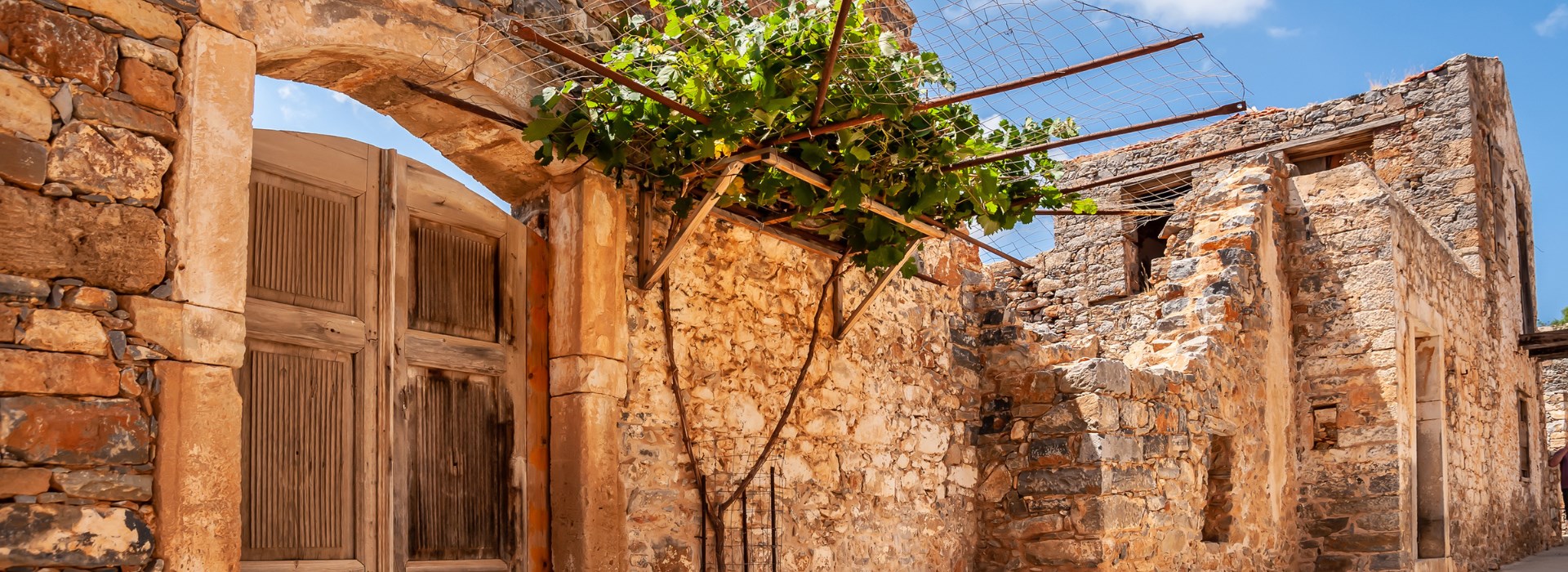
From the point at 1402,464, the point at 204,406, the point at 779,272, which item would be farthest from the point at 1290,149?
the point at 204,406

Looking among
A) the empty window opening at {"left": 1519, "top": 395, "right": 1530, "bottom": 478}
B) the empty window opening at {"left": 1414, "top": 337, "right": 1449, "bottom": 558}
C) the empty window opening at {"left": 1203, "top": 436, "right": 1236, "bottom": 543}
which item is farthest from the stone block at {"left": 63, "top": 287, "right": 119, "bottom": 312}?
the empty window opening at {"left": 1519, "top": 395, "right": 1530, "bottom": 478}

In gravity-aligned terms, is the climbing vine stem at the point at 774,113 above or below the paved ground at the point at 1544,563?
above

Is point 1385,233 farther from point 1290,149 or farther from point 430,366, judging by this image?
point 430,366

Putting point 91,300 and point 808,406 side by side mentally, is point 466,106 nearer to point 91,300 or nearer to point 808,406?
point 91,300

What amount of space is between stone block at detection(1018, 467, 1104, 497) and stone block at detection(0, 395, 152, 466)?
4.27m

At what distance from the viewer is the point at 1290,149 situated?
38.9 feet

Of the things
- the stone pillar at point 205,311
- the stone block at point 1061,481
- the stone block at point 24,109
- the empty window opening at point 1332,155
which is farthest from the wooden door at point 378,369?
the empty window opening at point 1332,155

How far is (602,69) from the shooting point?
3.38 meters

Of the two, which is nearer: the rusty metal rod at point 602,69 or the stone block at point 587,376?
the rusty metal rod at point 602,69

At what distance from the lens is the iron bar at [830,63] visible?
322cm

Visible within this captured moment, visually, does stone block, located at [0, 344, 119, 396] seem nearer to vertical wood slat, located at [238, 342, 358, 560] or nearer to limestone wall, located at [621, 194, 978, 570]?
vertical wood slat, located at [238, 342, 358, 560]

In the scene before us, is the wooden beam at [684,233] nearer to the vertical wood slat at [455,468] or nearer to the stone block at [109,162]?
the vertical wood slat at [455,468]

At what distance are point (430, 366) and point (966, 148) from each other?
76.0 inches

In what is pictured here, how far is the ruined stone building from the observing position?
8.79ft
